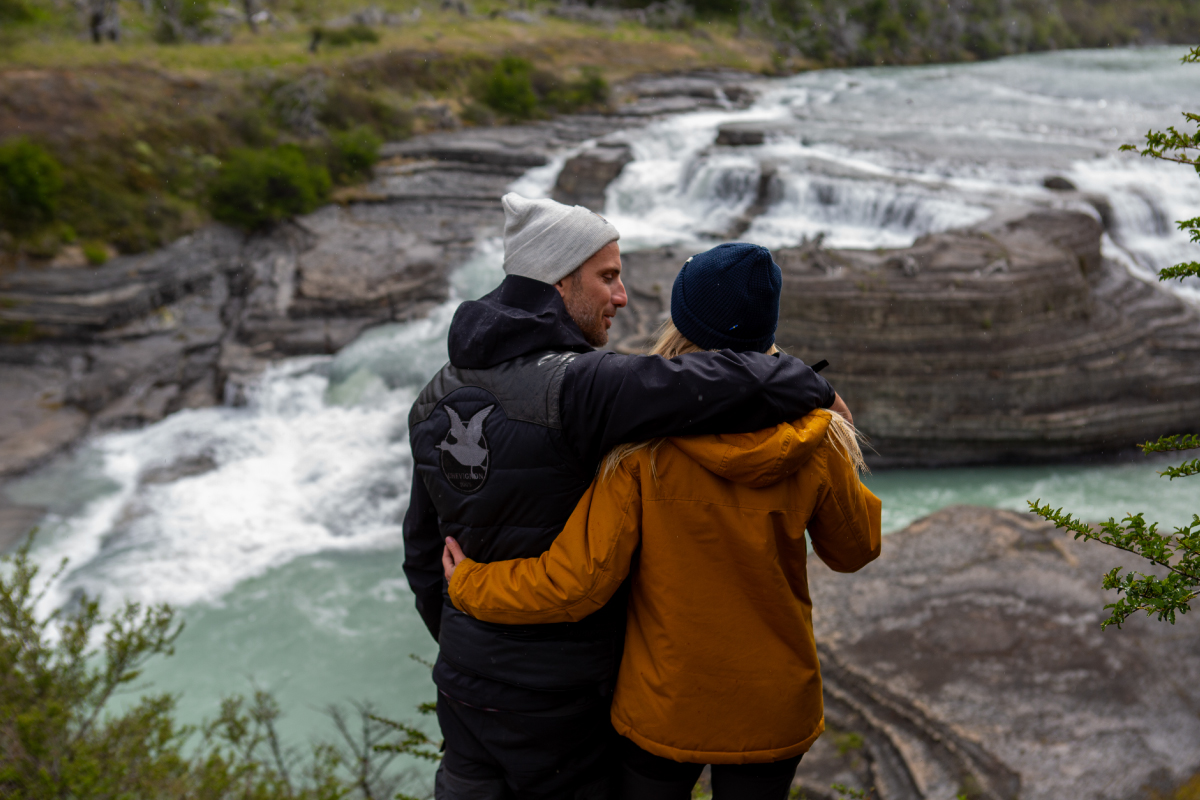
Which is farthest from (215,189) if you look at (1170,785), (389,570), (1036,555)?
(1170,785)

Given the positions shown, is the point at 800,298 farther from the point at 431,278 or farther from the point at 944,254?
the point at 431,278

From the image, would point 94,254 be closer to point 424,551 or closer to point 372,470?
point 372,470

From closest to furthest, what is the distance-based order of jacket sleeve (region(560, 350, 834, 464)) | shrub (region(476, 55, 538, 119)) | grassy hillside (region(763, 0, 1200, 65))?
jacket sleeve (region(560, 350, 834, 464)), shrub (region(476, 55, 538, 119)), grassy hillside (region(763, 0, 1200, 65))

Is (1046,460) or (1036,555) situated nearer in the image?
(1036,555)

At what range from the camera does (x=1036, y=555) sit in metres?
6.08

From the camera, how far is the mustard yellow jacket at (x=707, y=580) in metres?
1.79

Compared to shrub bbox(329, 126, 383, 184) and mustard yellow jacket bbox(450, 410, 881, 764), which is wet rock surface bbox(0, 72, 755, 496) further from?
mustard yellow jacket bbox(450, 410, 881, 764)

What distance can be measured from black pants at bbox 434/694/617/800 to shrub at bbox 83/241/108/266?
14.0 m

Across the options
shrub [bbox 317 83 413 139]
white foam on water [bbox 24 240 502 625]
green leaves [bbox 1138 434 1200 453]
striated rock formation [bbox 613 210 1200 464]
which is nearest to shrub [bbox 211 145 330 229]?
shrub [bbox 317 83 413 139]

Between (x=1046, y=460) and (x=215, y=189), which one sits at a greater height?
(x=215, y=189)

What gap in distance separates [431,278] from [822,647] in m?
10.3

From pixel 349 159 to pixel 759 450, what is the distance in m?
17.4

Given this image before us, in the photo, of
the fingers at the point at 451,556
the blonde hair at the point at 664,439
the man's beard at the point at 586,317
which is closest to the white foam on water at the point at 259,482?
the fingers at the point at 451,556

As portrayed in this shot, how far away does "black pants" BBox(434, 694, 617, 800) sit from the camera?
197 cm
